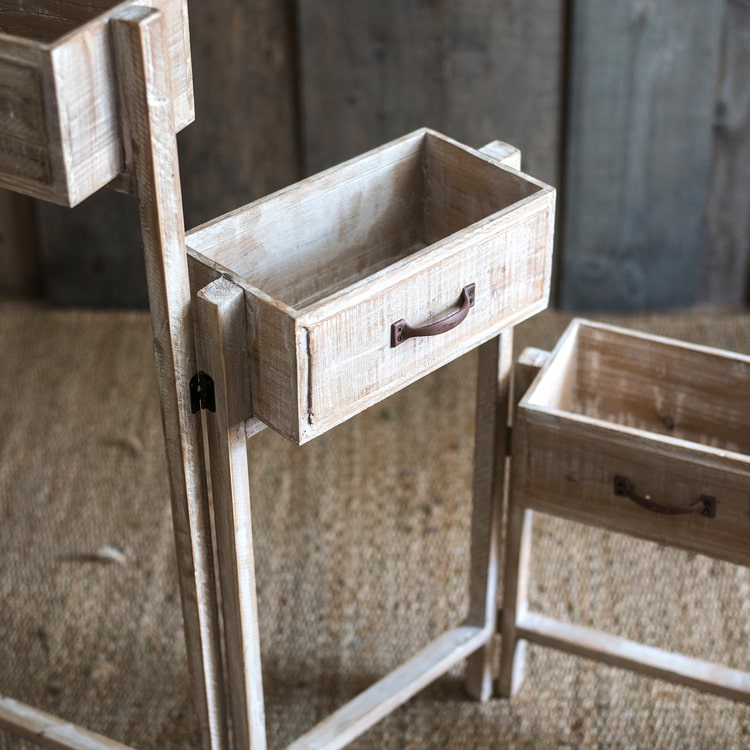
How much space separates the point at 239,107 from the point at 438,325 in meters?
1.29

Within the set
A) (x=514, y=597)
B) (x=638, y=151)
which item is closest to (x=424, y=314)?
(x=514, y=597)

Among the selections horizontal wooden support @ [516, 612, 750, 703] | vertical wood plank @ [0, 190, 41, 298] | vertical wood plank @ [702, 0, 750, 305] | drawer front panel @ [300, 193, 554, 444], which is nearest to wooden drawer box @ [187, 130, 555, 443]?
drawer front panel @ [300, 193, 554, 444]

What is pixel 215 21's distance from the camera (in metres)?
2.44

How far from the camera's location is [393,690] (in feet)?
5.86

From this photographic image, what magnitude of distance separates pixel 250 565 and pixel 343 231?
0.41 metres

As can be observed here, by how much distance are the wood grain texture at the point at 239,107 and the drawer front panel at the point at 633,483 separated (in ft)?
3.72

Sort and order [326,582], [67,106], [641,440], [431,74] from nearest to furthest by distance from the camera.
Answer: [67,106] < [641,440] < [326,582] < [431,74]

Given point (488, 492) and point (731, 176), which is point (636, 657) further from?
point (731, 176)

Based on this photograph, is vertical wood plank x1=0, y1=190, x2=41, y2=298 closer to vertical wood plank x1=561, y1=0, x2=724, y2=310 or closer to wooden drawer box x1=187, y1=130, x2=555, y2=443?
vertical wood plank x1=561, y1=0, x2=724, y2=310

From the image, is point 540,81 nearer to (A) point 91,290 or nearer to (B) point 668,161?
(B) point 668,161

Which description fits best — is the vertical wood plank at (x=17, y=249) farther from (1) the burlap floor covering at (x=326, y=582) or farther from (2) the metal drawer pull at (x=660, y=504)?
(2) the metal drawer pull at (x=660, y=504)

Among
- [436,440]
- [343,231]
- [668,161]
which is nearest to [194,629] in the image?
[343,231]

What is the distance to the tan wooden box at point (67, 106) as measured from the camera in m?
1.10

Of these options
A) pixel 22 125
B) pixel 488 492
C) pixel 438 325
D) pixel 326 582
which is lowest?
pixel 326 582
